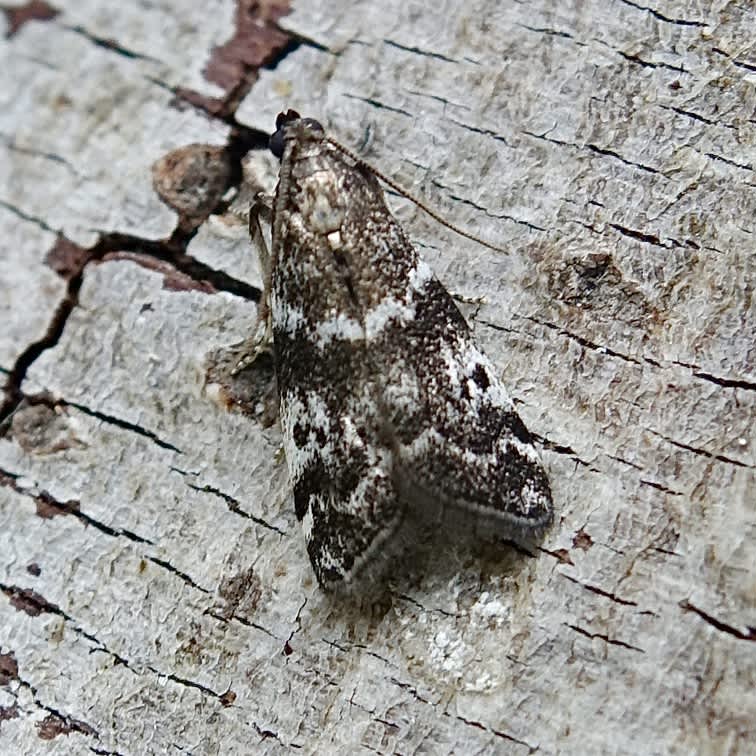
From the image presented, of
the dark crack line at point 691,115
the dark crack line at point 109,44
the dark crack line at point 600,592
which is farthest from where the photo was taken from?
the dark crack line at point 109,44

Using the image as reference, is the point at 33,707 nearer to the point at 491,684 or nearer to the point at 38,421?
the point at 38,421

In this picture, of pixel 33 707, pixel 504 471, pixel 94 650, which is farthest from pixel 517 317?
pixel 33 707

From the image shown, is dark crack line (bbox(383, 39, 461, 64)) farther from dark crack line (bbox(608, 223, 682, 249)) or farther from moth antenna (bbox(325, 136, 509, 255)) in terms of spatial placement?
dark crack line (bbox(608, 223, 682, 249))

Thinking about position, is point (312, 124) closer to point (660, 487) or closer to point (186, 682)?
point (660, 487)

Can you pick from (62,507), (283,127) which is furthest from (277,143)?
(62,507)

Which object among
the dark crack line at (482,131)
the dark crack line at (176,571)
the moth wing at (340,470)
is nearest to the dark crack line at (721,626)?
the moth wing at (340,470)

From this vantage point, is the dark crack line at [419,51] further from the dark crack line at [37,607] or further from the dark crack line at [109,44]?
the dark crack line at [37,607]

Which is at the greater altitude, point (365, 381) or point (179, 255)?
point (179, 255)

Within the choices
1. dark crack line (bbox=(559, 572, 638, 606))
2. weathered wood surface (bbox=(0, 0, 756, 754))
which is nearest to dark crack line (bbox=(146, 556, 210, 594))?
weathered wood surface (bbox=(0, 0, 756, 754))
